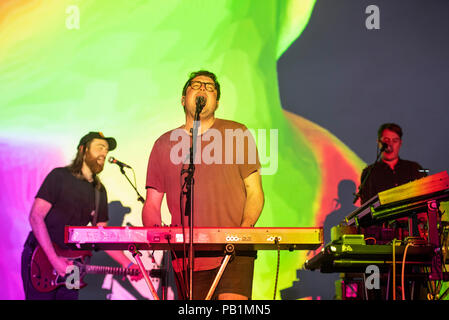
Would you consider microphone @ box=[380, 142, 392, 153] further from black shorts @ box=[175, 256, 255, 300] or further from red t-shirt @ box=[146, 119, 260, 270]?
black shorts @ box=[175, 256, 255, 300]

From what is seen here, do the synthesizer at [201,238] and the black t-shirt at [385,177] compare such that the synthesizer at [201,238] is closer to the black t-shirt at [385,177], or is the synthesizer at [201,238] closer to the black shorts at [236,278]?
the black shorts at [236,278]

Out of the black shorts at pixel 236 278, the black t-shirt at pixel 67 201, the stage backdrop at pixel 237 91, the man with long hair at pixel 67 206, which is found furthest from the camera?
the stage backdrop at pixel 237 91

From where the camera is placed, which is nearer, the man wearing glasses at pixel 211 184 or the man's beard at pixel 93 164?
the man wearing glasses at pixel 211 184

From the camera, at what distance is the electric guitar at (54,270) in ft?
13.6

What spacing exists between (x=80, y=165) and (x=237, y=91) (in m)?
1.57

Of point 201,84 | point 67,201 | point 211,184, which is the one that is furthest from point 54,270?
point 201,84

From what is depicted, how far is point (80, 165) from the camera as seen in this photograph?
4695mm

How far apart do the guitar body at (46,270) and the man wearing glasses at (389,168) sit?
240 cm

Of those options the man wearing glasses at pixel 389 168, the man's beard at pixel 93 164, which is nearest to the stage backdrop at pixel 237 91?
the man's beard at pixel 93 164

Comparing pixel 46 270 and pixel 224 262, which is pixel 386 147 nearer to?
pixel 224 262

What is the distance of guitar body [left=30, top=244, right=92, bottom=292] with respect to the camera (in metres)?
4.17

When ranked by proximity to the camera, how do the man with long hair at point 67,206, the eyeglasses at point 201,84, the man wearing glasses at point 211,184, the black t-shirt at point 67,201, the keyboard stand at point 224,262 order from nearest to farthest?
the keyboard stand at point 224,262
the man wearing glasses at point 211,184
the eyeglasses at point 201,84
the man with long hair at point 67,206
the black t-shirt at point 67,201

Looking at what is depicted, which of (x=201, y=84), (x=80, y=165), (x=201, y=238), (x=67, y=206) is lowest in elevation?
(x=201, y=238)
